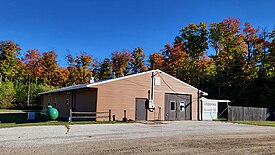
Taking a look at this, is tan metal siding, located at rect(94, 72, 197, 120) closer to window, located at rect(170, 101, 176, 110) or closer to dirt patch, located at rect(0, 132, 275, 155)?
window, located at rect(170, 101, 176, 110)

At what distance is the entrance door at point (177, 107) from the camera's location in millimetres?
22203

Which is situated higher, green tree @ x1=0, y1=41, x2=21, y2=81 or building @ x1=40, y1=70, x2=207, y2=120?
green tree @ x1=0, y1=41, x2=21, y2=81

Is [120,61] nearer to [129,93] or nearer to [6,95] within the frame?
[6,95]

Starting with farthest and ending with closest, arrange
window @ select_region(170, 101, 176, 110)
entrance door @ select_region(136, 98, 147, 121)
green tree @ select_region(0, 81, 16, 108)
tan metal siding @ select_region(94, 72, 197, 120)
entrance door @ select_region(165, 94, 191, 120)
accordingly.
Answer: green tree @ select_region(0, 81, 16, 108), window @ select_region(170, 101, 176, 110), entrance door @ select_region(165, 94, 191, 120), entrance door @ select_region(136, 98, 147, 121), tan metal siding @ select_region(94, 72, 197, 120)

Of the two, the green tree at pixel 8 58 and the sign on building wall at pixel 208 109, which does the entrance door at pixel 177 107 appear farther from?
the green tree at pixel 8 58

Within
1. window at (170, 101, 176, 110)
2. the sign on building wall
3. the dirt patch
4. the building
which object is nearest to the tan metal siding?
the building

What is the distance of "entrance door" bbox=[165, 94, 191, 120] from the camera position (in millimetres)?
22203

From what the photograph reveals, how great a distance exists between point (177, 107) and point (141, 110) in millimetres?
3677

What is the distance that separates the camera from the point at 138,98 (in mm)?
20656

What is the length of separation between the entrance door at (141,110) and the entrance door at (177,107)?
2161 millimetres

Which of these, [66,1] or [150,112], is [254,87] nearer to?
[150,112]

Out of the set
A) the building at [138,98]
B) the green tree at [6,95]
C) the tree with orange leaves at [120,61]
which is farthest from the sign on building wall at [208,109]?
the green tree at [6,95]

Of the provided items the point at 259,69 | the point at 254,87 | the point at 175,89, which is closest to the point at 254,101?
the point at 254,87

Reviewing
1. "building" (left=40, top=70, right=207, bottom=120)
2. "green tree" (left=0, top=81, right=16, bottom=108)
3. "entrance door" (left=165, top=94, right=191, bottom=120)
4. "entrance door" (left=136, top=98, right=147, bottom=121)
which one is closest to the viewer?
"building" (left=40, top=70, right=207, bottom=120)
